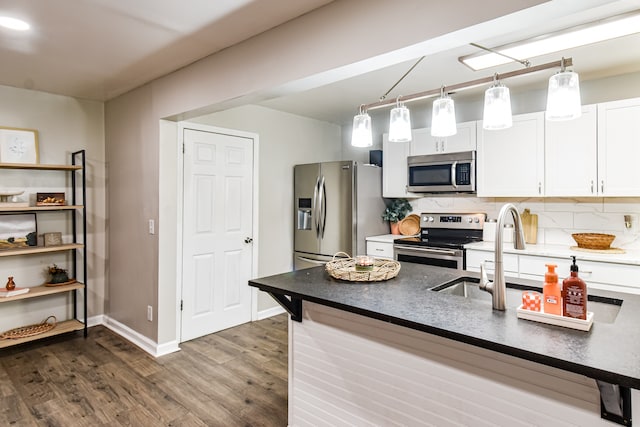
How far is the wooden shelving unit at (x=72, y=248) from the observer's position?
331 cm

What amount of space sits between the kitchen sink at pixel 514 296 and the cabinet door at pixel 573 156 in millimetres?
1680

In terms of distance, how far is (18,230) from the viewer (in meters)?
3.54

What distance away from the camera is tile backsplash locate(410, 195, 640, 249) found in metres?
3.22

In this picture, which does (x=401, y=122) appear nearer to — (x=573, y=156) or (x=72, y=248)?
(x=573, y=156)

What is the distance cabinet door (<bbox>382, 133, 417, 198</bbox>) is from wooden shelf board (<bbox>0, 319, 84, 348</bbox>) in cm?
344

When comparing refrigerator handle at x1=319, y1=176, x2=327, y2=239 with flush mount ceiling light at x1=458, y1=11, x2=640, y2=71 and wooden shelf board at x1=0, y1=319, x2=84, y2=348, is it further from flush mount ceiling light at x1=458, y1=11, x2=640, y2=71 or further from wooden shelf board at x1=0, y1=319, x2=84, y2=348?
wooden shelf board at x1=0, y1=319, x2=84, y2=348

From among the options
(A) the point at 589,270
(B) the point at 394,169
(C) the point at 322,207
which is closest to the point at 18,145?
(C) the point at 322,207

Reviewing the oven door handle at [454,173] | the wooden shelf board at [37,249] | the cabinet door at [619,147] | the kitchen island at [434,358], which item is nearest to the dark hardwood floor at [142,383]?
the kitchen island at [434,358]

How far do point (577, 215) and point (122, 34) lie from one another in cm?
387

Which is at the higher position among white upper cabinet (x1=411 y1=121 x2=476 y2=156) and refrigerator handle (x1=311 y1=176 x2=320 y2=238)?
white upper cabinet (x1=411 y1=121 x2=476 y2=156)

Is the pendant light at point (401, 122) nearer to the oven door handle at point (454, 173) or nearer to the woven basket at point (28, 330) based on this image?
the oven door handle at point (454, 173)

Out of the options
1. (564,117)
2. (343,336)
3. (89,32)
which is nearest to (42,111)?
(89,32)

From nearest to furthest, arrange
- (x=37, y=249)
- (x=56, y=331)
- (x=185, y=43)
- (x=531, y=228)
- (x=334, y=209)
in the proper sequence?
(x=185, y=43), (x=37, y=249), (x=56, y=331), (x=531, y=228), (x=334, y=209)

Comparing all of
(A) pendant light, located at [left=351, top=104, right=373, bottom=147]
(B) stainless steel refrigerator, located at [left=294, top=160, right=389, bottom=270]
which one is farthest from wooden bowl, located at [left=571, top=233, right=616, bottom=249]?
(A) pendant light, located at [left=351, top=104, right=373, bottom=147]
